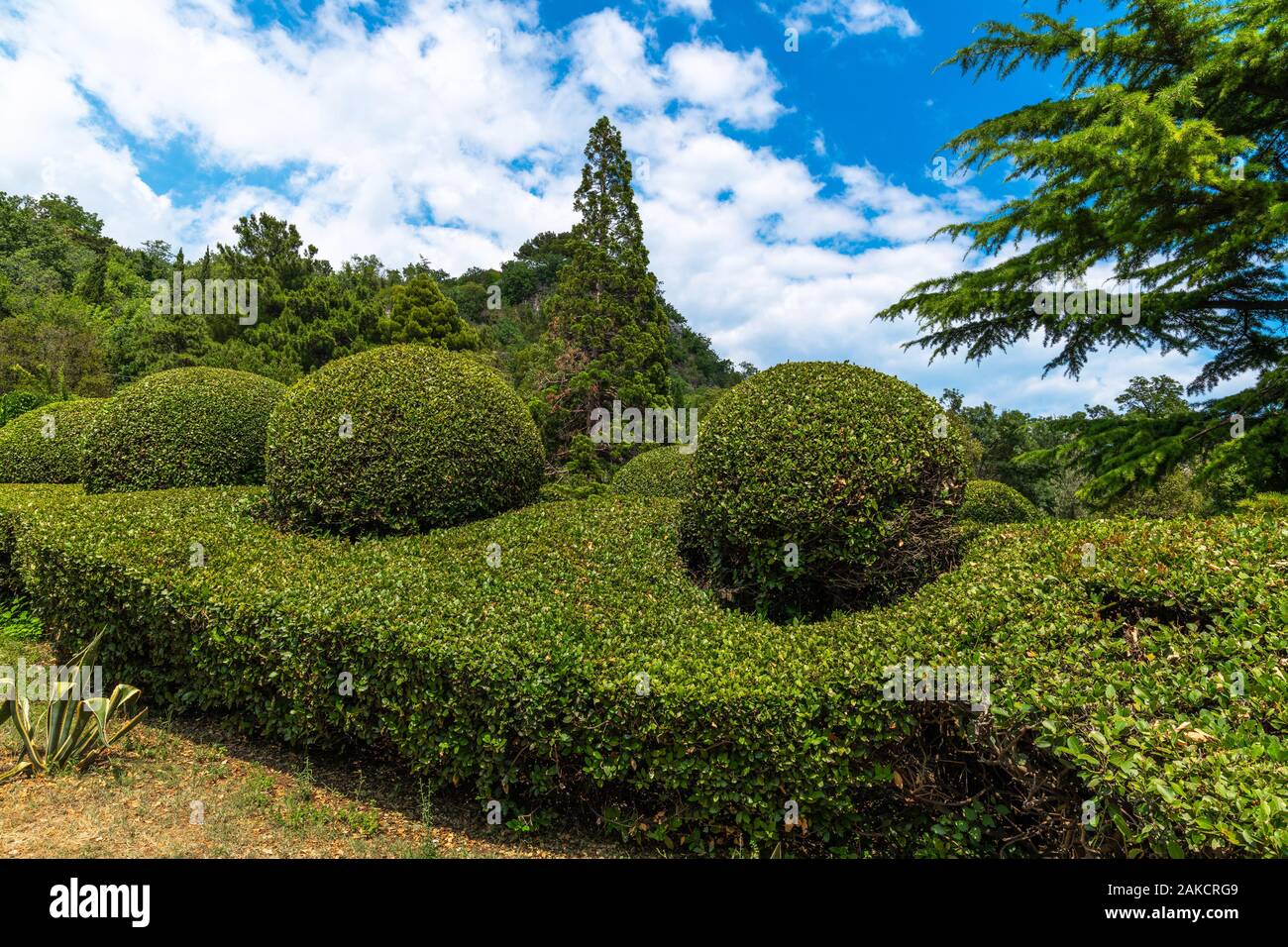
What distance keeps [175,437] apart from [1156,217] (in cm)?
1349

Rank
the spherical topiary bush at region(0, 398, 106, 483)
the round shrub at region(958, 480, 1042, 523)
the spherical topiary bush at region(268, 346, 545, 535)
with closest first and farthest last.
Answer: the spherical topiary bush at region(268, 346, 545, 535)
the round shrub at region(958, 480, 1042, 523)
the spherical topiary bush at region(0, 398, 106, 483)

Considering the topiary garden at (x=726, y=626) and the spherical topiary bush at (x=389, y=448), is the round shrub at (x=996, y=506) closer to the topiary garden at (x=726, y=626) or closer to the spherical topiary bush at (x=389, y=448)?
the topiary garden at (x=726, y=626)

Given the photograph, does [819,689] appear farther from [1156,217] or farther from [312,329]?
[312,329]

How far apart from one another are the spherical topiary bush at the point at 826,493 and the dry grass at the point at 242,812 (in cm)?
217

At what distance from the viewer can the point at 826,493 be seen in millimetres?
4723

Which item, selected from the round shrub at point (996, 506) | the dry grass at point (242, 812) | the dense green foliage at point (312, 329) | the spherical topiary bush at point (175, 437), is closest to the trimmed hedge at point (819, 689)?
the dry grass at point (242, 812)

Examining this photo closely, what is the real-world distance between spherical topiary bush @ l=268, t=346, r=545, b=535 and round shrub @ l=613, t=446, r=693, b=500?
3.70 meters

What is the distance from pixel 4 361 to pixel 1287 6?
37.1 metres

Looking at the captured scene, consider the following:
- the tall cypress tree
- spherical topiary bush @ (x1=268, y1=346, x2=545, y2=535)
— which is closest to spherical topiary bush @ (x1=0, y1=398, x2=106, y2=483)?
spherical topiary bush @ (x1=268, y1=346, x2=545, y2=535)

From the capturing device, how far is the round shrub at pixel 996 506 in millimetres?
11945

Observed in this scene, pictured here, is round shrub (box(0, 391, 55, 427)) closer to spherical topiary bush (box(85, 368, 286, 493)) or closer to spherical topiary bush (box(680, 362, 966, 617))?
spherical topiary bush (box(85, 368, 286, 493))

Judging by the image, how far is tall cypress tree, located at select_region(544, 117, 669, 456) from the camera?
2072 centimetres
